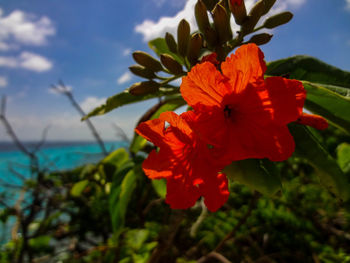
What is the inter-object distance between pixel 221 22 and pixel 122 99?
456mm

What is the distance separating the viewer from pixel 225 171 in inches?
25.6

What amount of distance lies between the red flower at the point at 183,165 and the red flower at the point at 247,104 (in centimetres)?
5

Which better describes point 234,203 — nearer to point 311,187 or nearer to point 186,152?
point 311,187

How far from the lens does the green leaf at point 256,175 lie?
0.63 metres

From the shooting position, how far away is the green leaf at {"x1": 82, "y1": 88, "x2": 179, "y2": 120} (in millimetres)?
908

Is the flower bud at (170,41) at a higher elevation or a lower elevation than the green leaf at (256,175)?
higher

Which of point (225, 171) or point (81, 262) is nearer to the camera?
point (225, 171)

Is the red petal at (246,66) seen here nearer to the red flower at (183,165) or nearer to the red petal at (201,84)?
the red petal at (201,84)

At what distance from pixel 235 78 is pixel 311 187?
1891 mm

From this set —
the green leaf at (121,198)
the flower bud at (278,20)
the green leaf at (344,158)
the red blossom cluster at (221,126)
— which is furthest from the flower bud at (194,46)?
the green leaf at (344,158)

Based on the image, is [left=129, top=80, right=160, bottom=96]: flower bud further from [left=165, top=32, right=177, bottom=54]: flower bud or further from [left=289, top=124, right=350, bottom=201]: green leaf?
[left=289, top=124, right=350, bottom=201]: green leaf

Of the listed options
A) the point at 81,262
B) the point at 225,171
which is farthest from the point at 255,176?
the point at 81,262

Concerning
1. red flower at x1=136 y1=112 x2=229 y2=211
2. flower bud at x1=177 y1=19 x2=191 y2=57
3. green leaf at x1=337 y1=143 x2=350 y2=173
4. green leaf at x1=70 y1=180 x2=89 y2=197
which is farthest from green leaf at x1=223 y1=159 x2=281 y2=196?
green leaf at x1=70 y1=180 x2=89 y2=197

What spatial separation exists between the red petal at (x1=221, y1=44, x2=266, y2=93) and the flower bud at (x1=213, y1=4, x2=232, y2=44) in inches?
8.3
